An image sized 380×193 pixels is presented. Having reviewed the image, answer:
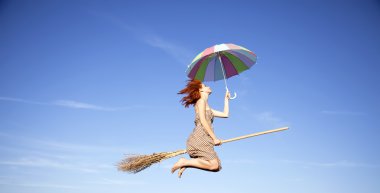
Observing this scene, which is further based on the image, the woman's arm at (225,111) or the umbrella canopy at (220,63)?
the umbrella canopy at (220,63)

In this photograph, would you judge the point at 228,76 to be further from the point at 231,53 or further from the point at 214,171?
the point at 214,171

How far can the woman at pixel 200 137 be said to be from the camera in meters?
6.73

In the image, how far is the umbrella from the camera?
7.65 meters

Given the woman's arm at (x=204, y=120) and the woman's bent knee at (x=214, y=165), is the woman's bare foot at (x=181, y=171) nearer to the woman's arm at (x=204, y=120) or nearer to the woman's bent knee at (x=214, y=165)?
the woman's bent knee at (x=214, y=165)

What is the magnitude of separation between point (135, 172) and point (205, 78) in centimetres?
245

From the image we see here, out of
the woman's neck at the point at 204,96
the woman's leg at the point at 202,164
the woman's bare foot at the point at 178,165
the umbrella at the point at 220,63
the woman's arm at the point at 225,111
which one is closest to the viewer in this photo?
the woman's leg at the point at 202,164

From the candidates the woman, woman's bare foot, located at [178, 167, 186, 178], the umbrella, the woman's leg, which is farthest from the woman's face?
woman's bare foot, located at [178, 167, 186, 178]

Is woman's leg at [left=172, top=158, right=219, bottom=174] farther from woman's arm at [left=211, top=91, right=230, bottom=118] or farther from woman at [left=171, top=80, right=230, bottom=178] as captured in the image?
woman's arm at [left=211, top=91, right=230, bottom=118]

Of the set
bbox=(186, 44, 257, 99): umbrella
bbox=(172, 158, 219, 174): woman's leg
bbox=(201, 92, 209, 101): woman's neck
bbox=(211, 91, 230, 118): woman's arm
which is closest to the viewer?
bbox=(172, 158, 219, 174): woman's leg

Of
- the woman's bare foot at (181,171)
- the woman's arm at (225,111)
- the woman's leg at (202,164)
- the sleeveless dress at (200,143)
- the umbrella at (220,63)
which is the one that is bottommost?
the woman's bare foot at (181,171)

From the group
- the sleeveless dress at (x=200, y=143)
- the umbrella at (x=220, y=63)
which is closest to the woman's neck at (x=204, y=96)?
the sleeveless dress at (x=200, y=143)

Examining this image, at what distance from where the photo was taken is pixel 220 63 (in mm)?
7965

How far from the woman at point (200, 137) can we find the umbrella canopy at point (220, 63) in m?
0.77

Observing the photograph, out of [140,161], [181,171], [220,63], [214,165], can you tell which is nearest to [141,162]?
[140,161]
